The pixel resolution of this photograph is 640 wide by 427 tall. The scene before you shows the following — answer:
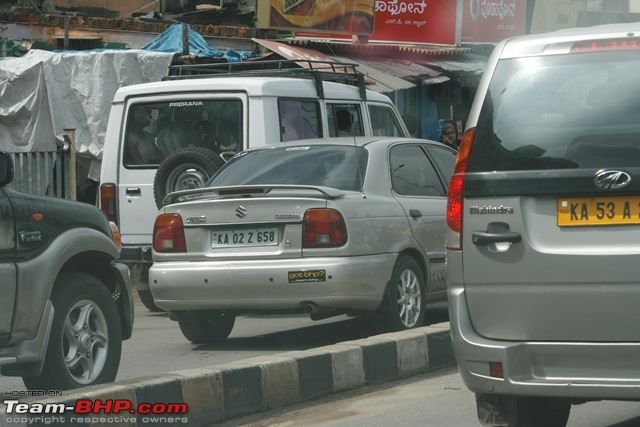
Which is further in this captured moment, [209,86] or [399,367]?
[209,86]

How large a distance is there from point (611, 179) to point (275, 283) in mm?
4224

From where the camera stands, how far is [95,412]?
5660mm

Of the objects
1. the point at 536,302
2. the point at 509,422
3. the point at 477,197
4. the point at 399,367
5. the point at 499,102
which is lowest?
the point at 399,367

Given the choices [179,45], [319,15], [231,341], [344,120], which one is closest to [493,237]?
[231,341]

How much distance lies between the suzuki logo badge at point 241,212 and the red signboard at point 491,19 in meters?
17.6

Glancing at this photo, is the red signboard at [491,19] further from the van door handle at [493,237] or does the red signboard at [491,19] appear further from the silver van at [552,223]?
the van door handle at [493,237]

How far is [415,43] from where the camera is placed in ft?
79.5

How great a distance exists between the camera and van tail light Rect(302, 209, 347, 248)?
8.62 m

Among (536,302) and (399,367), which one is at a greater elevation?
(536,302)

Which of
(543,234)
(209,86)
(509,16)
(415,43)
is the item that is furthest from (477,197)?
(509,16)

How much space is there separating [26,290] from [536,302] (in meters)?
2.74

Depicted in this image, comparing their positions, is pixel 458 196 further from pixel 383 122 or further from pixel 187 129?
pixel 383 122

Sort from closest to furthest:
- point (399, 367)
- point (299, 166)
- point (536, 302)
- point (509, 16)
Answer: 1. point (536, 302)
2. point (399, 367)
3. point (299, 166)
4. point (509, 16)

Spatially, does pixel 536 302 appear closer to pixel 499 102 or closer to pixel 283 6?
pixel 499 102
